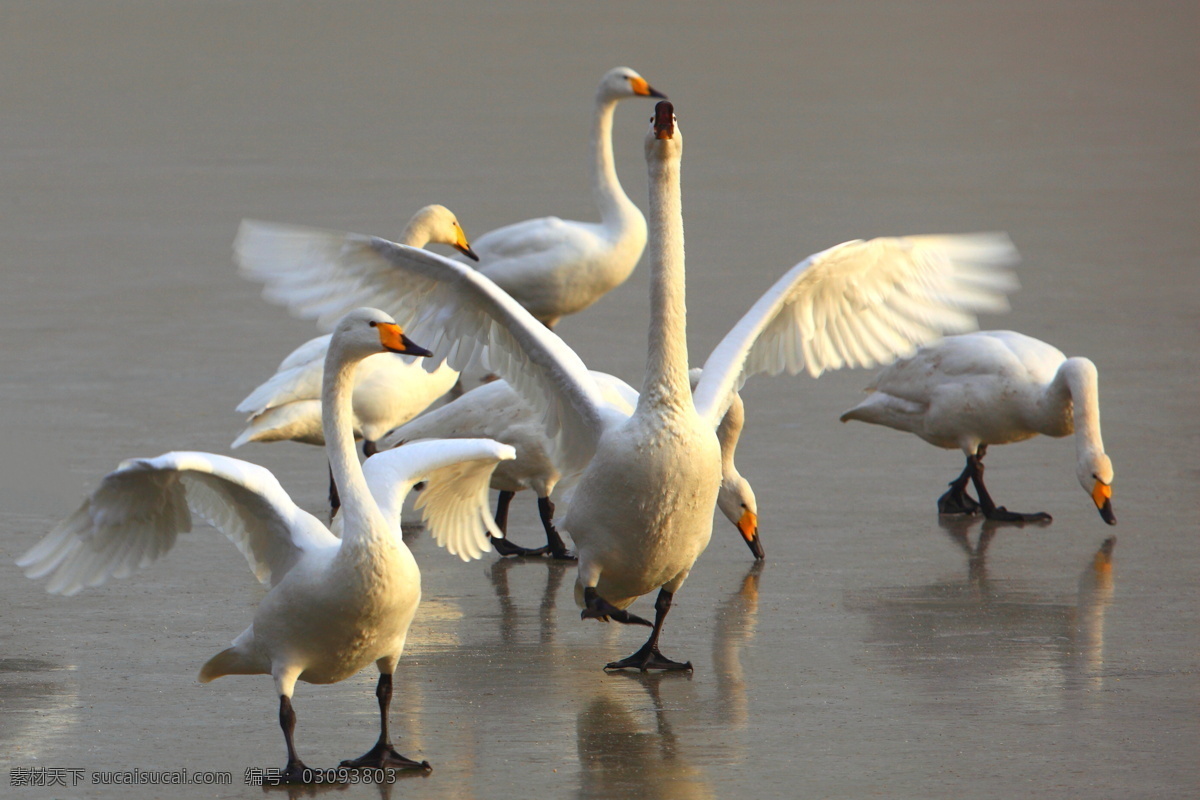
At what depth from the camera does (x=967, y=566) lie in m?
8.80

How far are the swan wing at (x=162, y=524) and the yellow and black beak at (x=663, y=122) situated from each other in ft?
6.78

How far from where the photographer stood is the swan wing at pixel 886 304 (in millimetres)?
8430

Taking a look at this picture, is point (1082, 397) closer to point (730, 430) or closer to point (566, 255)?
point (730, 430)

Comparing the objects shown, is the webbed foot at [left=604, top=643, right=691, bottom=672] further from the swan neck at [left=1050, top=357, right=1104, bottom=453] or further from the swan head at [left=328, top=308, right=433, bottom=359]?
the swan neck at [left=1050, top=357, right=1104, bottom=453]

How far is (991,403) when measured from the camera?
995 centimetres

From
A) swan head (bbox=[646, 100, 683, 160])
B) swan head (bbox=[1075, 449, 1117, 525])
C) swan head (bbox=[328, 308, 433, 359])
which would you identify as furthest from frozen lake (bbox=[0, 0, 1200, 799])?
swan head (bbox=[646, 100, 683, 160])

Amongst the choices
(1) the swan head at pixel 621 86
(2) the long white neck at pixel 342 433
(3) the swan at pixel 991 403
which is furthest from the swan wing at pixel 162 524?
(1) the swan head at pixel 621 86

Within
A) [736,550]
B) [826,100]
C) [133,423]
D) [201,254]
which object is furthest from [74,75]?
[736,550]

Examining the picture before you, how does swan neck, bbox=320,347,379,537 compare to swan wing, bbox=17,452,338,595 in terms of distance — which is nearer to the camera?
swan neck, bbox=320,347,379,537

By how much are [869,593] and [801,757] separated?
2214mm

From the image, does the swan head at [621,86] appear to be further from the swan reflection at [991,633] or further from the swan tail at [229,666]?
the swan tail at [229,666]

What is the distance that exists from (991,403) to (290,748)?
203 inches

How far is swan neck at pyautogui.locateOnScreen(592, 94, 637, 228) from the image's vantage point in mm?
14060

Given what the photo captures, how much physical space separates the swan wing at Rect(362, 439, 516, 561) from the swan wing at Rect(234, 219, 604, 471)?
507 millimetres
